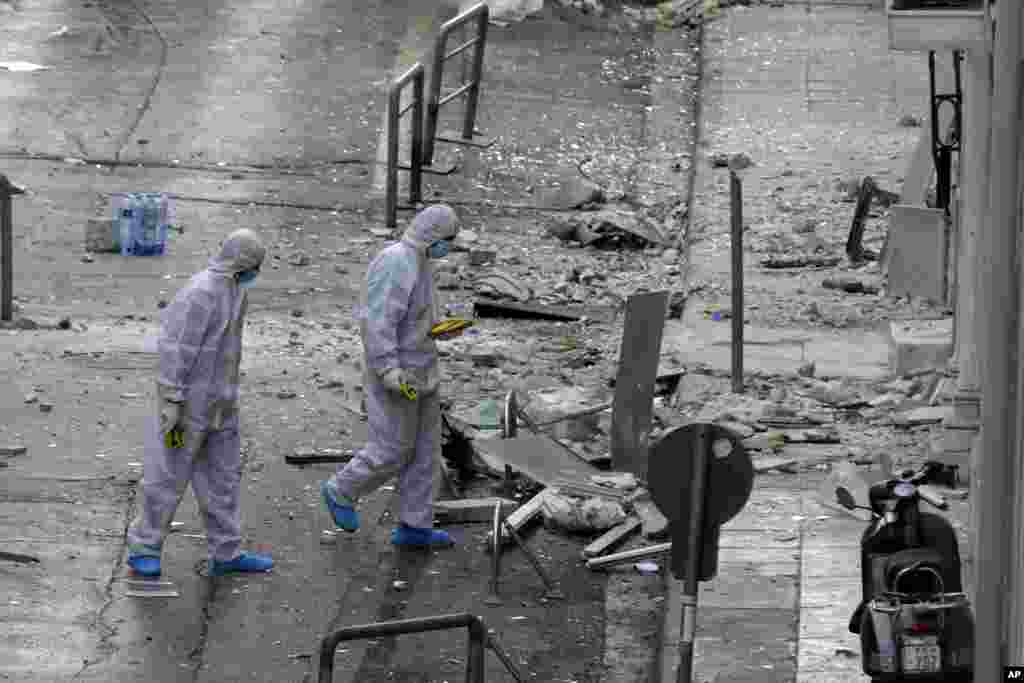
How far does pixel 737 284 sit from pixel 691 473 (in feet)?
17.3

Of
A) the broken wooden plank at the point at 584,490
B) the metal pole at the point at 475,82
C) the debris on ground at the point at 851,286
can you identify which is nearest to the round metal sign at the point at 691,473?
the broken wooden plank at the point at 584,490

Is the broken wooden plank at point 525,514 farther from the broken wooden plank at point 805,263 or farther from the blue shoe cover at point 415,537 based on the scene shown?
the broken wooden plank at point 805,263

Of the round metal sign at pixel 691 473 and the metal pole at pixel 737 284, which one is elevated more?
the round metal sign at pixel 691 473

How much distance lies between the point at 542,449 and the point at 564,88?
997 centimetres

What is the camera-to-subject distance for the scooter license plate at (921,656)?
25.0 ft

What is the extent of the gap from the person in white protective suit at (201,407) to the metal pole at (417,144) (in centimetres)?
759

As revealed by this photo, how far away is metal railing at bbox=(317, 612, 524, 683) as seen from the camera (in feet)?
25.6

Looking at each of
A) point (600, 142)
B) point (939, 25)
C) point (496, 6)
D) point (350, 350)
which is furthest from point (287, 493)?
point (496, 6)

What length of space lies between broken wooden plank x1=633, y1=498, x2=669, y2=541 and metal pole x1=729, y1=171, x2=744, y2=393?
203cm

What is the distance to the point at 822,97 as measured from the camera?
21.2m

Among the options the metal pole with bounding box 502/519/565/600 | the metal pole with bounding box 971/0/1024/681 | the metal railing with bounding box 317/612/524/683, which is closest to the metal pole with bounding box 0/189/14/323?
the metal pole with bounding box 502/519/565/600

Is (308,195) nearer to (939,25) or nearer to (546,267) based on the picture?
(546,267)

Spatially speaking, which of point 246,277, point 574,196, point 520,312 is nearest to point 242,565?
point 246,277

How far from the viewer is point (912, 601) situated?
25.1 ft
